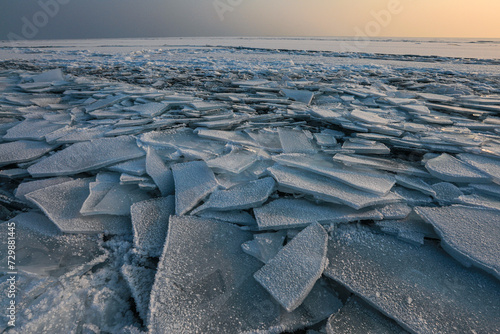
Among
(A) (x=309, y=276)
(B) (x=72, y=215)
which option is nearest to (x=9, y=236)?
(B) (x=72, y=215)

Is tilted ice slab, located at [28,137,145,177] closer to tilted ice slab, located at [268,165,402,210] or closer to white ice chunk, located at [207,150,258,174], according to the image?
white ice chunk, located at [207,150,258,174]

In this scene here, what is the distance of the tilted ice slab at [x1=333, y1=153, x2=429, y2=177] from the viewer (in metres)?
1.76

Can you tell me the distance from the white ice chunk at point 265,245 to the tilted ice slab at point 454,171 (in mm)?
1217

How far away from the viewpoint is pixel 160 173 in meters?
1.68

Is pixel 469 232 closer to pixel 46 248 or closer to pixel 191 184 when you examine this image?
pixel 191 184

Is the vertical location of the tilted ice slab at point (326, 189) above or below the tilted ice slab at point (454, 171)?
below

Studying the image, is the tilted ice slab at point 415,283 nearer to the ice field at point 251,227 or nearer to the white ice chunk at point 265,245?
the ice field at point 251,227

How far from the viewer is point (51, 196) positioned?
58.2 inches

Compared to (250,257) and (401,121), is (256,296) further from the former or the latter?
(401,121)

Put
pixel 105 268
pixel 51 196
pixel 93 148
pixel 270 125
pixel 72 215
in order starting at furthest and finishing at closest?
1. pixel 270 125
2. pixel 93 148
3. pixel 51 196
4. pixel 72 215
5. pixel 105 268

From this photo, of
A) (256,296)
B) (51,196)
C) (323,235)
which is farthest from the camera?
(51,196)

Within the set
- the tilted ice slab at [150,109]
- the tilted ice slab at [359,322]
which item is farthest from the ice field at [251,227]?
the tilted ice slab at [150,109]

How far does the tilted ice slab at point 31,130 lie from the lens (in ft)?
7.39

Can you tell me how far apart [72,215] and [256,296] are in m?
1.07
